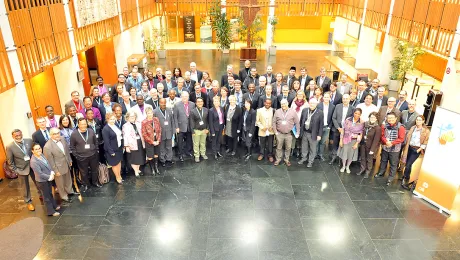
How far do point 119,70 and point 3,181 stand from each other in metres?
8.02

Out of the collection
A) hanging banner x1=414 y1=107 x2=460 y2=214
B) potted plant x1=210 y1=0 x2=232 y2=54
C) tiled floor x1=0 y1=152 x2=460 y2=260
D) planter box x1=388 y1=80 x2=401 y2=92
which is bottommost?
tiled floor x1=0 y1=152 x2=460 y2=260

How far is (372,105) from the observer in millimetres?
Result: 7129

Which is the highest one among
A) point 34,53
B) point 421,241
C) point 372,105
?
point 34,53

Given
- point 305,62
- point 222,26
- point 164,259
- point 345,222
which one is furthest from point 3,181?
point 305,62

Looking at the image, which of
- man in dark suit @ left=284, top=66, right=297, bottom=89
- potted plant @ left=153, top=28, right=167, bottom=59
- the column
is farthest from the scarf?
potted plant @ left=153, top=28, right=167, bottom=59

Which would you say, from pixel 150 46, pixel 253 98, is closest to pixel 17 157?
pixel 253 98

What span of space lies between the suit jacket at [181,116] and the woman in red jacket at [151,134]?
1.88ft

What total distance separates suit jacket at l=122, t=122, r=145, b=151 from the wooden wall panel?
231 centimetres

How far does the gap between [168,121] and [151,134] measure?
54 centimetres

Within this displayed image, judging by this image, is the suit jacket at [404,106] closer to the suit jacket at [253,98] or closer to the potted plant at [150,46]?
the suit jacket at [253,98]

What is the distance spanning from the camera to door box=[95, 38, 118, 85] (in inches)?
517

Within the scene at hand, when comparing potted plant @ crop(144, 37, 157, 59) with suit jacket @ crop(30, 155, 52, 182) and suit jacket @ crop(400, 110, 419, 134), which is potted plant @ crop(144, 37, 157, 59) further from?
suit jacket @ crop(400, 110, 419, 134)

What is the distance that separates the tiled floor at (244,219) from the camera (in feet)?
16.8

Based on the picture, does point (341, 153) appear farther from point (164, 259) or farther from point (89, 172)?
point (89, 172)
